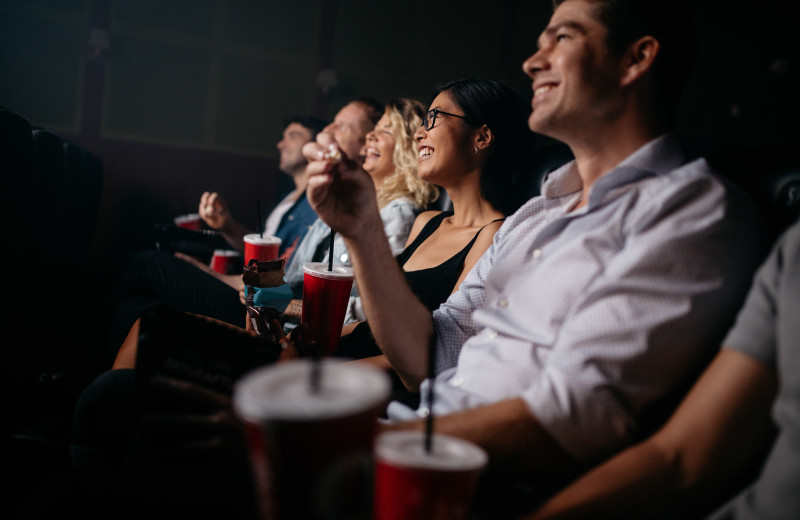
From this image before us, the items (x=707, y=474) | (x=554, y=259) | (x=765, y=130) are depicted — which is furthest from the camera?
(x=765, y=130)

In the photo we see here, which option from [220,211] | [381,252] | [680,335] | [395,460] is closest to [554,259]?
[680,335]

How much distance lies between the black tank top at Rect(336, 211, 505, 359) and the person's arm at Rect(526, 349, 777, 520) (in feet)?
3.03

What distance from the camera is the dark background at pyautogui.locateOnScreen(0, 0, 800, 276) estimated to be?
4016mm

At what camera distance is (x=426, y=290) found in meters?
1.60

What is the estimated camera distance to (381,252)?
115cm

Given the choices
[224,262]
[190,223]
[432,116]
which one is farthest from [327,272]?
[190,223]

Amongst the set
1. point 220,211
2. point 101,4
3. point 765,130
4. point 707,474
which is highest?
point 101,4

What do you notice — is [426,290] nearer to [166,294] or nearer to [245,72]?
[166,294]

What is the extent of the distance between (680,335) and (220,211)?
258 centimetres

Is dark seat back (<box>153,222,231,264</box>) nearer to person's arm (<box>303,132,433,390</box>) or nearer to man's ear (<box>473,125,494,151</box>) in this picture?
man's ear (<box>473,125,494,151</box>)

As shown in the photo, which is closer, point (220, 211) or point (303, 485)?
point (303, 485)

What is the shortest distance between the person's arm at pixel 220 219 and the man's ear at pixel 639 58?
224 centimetres

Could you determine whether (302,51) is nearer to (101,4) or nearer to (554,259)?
(101,4)

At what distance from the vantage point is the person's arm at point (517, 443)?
0.76 metres
